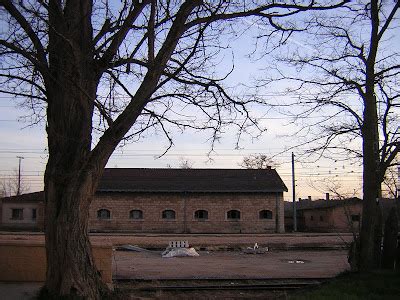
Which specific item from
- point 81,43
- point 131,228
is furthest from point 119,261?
point 131,228

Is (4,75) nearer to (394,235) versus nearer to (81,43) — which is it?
(81,43)

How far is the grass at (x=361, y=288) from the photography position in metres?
10.5

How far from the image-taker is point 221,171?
187 feet

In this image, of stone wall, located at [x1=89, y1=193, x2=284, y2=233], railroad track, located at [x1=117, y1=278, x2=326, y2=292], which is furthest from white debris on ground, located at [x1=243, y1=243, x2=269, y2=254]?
stone wall, located at [x1=89, y1=193, x2=284, y2=233]

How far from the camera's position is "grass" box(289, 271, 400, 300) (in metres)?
10.5

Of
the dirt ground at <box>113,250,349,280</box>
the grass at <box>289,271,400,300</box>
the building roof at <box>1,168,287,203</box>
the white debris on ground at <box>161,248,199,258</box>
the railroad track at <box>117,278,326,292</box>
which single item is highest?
the building roof at <box>1,168,287,203</box>

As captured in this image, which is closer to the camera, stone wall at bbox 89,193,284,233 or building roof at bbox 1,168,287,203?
stone wall at bbox 89,193,284,233

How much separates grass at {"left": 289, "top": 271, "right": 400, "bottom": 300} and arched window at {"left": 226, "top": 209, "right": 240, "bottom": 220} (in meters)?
38.5

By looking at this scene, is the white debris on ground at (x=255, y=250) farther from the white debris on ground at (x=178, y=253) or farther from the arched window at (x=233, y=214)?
the arched window at (x=233, y=214)

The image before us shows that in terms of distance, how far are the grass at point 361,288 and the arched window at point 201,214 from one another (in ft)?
127

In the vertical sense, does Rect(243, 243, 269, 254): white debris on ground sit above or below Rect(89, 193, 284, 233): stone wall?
below

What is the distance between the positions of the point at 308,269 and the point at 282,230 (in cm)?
3246

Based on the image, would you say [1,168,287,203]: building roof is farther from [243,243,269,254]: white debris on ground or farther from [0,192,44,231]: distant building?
[243,243,269,254]: white debris on ground

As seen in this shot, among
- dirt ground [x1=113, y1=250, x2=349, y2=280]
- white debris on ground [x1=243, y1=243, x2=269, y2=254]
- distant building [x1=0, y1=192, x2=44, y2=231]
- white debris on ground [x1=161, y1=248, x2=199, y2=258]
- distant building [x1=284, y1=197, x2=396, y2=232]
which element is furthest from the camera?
distant building [x1=284, y1=197, x2=396, y2=232]
